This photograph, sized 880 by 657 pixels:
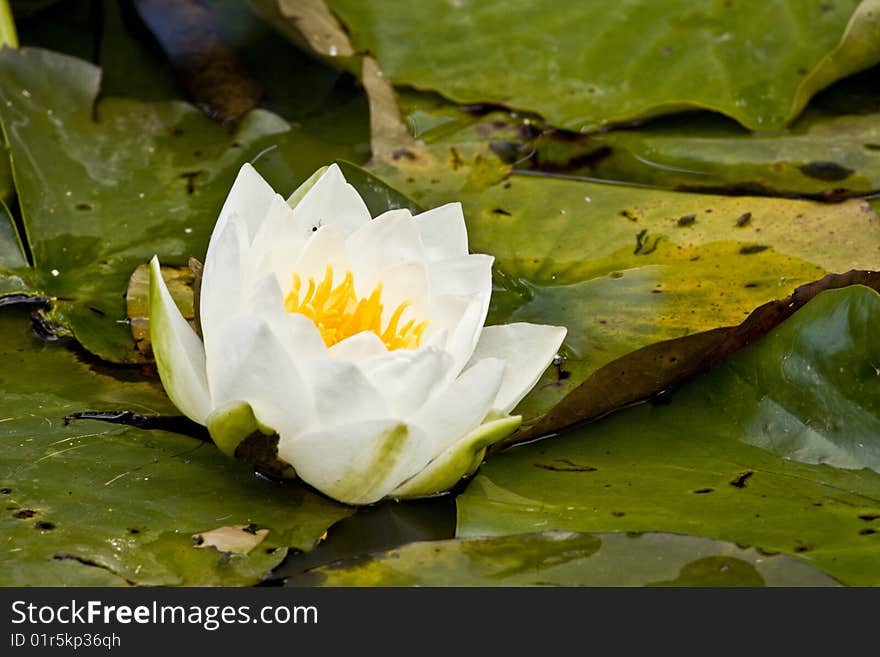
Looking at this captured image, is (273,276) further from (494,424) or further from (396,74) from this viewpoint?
(396,74)

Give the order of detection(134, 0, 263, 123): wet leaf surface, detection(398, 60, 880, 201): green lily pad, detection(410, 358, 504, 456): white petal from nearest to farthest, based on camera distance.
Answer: detection(410, 358, 504, 456): white petal → detection(398, 60, 880, 201): green lily pad → detection(134, 0, 263, 123): wet leaf surface

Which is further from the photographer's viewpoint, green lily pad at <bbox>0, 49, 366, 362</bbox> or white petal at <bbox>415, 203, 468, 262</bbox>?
green lily pad at <bbox>0, 49, 366, 362</bbox>

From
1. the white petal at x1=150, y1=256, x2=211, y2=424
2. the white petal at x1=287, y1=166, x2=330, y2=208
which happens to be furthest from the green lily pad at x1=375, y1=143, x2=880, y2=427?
the white petal at x1=150, y1=256, x2=211, y2=424

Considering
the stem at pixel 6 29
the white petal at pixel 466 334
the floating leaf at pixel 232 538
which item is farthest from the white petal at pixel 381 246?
the stem at pixel 6 29

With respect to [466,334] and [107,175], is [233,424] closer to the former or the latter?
[466,334]

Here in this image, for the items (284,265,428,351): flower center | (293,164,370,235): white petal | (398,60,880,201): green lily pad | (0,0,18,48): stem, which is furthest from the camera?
(0,0,18,48): stem

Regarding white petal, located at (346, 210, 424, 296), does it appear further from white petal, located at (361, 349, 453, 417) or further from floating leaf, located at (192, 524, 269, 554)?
floating leaf, located at (192, 524, 269, 554)
